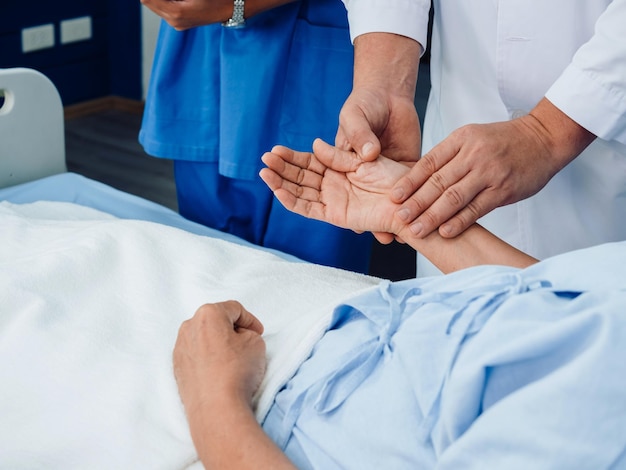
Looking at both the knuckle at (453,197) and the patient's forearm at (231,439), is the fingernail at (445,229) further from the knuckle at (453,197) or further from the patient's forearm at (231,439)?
the patient's forearm at (231,439)

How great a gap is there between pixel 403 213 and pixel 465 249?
0.12 m

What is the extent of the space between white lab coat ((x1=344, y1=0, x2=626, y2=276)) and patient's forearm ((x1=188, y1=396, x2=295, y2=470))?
2.11 feet

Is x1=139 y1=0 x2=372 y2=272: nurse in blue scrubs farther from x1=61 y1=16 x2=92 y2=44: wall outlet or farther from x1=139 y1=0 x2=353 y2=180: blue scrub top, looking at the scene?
x1=61 y1=16 x2=92 y2=44: wall outlet

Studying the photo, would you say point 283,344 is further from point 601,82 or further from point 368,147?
point 601,82

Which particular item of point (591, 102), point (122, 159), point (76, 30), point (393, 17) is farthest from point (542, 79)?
point (76, 30)

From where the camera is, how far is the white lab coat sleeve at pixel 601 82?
3.50 feet

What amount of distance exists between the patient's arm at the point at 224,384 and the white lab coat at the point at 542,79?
567 mm

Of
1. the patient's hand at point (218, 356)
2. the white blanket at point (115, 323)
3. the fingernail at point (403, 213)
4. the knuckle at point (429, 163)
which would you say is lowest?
the white blanket at point (115, 323)

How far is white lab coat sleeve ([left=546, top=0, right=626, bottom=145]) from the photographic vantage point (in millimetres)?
1066

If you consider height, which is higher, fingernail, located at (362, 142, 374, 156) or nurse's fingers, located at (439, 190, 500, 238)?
fingernail, located at (362, 142, 374, 156)

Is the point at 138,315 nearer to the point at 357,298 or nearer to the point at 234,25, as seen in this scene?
the point at 357,298

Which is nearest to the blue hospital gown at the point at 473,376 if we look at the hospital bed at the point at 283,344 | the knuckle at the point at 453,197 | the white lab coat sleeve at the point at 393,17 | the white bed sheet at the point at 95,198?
the hospital bed at the point at 283,344

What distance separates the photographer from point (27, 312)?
3.51 ft

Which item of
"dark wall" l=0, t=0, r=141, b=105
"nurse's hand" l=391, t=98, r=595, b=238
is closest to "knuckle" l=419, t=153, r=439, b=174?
"nurse's hand" l=391, t=98, r=595, b=238
